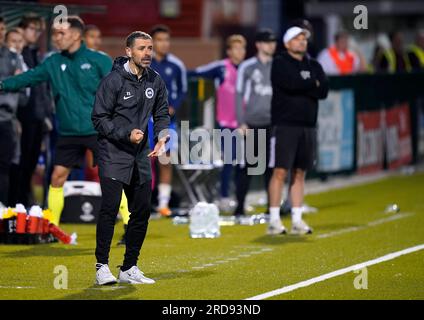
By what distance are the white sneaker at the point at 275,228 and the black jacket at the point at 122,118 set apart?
4.30 metres

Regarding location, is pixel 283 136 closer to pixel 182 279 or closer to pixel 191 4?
pixel 182 279

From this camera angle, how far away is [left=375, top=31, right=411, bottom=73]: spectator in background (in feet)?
94.2

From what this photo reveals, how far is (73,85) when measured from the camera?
15.8 metres

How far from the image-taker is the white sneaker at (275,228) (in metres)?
16.9

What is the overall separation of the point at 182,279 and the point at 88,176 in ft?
21.0

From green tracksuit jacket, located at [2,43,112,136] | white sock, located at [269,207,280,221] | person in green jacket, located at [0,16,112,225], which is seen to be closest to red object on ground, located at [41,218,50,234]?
person in green jacket, located at [0,16,112,225]

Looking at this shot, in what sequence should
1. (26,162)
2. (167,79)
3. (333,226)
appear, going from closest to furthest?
(333,226) < (26,162) < (167,79)

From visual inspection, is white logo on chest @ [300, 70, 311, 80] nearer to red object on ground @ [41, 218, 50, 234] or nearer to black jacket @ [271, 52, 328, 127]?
black jacket @ [271, 52, 328, 127]

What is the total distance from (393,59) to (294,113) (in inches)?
496

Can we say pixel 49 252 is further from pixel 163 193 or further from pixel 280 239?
pixel 163 193

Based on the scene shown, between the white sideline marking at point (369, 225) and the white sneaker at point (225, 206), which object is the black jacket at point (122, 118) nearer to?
the white sideline marking at point (369, 225)

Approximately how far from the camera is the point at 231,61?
20.2 metres

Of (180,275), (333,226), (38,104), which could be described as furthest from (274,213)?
(180,275)
